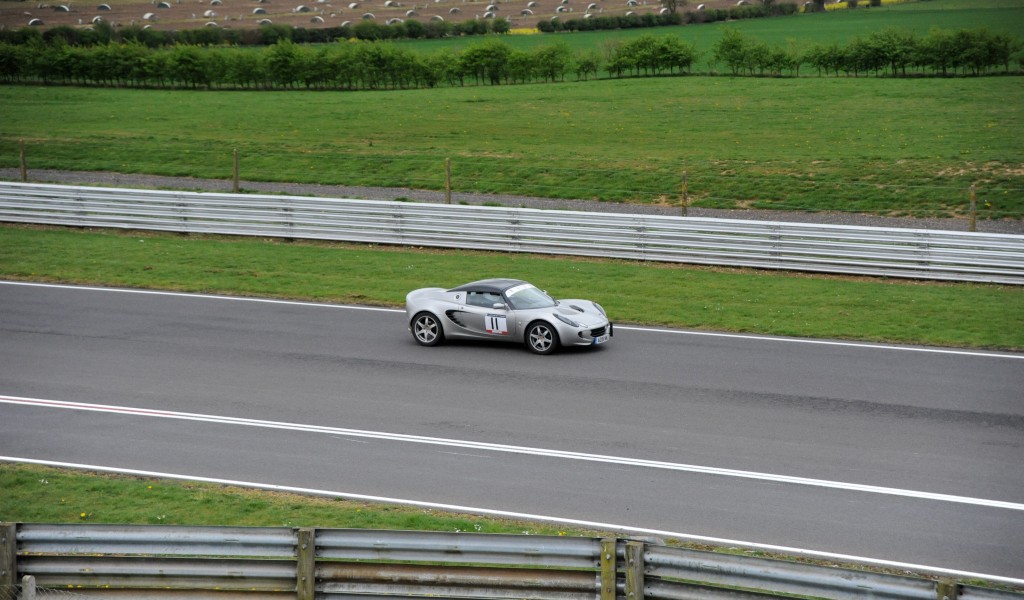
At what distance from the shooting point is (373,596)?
26.7 feet

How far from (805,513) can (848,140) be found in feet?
100

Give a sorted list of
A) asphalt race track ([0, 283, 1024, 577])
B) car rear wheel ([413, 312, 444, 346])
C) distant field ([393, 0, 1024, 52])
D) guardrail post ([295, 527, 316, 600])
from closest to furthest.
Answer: guardrail post ([295, 527, 316, 600]), asphalt race track ([0, 283, 1024, 577]), car rear wheel ([413, 312, 444, 346]), distant field ([393, 0, 1024, 52])

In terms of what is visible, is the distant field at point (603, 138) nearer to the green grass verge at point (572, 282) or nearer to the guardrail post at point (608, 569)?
the green grass verge at point (572, 282)

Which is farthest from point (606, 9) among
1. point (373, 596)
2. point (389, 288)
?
point (373, 596)

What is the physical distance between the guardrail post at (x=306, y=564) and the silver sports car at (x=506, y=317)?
9.20 meters

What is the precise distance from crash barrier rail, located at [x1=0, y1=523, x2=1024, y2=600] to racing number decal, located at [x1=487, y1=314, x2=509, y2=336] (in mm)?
8992

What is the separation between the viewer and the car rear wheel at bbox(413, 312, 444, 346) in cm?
1761

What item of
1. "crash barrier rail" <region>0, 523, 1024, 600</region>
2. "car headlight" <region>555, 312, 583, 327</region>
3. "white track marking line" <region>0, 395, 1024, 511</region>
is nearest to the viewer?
"crash barrier rail" <region>0, 523, 1024, 600</region>

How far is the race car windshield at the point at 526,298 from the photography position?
17.3m

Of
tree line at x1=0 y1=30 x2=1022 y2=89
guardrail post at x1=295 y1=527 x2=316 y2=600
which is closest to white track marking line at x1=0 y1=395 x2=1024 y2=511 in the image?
guardrail post at x1=295 y1=527 x2=316 y2=600

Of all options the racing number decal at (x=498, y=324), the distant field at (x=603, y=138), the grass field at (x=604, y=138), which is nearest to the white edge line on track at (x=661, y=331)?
the racing number decal at (x=498, y=324)

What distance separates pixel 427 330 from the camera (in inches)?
697

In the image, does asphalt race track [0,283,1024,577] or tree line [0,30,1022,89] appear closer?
asphalt race track [0,283,1024,577]

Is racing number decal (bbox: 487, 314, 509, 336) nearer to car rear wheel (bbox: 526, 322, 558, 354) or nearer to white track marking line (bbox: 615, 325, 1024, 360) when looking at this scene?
car rear wheel (bbox: 526, 322, 558, 354)
